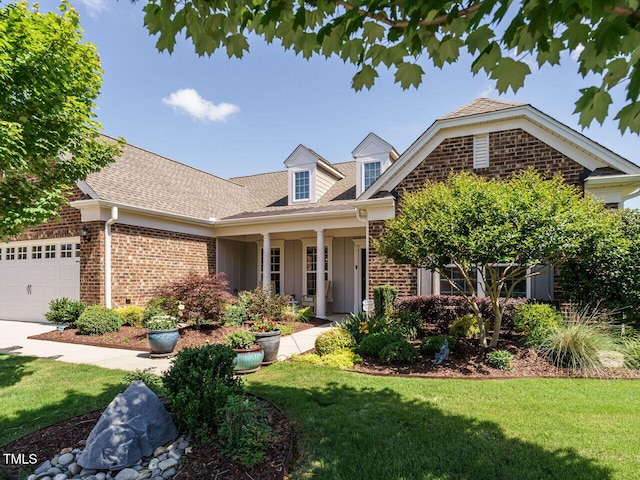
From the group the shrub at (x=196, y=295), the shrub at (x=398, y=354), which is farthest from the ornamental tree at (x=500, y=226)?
the shrub at (x=196, y=295)

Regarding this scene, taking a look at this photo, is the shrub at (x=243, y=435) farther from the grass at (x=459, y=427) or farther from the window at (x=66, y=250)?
the window at (x=66, y=250)

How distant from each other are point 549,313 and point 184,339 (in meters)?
8.17

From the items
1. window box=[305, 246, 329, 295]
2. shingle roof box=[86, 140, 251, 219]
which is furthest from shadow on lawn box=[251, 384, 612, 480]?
window box=[305, 246, 329, 295]

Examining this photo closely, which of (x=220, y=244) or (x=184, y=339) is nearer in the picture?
(x=184, y=339)

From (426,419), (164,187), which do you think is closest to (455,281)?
(426,419)

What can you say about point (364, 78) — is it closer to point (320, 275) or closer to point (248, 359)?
point (248, 359)

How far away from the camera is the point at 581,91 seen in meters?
2.12

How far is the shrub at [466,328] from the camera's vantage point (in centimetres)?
801

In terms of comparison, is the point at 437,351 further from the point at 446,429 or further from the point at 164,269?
the point at 164,269

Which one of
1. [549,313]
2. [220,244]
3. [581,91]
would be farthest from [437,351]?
[220,244]

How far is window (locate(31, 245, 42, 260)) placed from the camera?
12.0 metres

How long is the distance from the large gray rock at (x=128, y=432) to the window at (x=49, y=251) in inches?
411

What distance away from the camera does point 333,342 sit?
7230mm

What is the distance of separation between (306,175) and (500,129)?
7444mm
